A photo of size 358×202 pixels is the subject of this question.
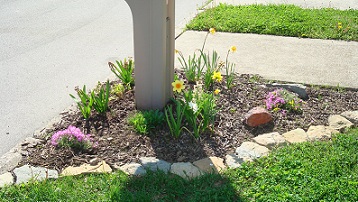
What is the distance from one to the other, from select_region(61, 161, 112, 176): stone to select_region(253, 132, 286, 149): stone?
1297mm

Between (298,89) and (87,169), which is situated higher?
(298,89)

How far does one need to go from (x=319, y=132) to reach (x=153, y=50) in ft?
5.40

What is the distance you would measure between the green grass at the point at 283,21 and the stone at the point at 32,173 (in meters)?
3.88

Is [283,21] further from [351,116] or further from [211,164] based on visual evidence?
[211,164]

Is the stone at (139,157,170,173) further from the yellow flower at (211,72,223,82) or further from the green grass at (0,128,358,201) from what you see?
the yellow flower at (211,72,223,82)

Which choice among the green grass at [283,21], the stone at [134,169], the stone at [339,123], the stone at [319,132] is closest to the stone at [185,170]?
the stone at [134,169]

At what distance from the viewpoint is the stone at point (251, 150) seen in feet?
12.1

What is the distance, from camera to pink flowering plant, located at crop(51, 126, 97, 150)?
12.3 feet

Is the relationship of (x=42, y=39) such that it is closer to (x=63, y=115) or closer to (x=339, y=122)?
(x=63, y=115)

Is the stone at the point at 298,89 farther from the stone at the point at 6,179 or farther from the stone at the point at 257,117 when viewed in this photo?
the stone at the point at 6,179

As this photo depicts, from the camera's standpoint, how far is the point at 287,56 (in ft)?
19.1

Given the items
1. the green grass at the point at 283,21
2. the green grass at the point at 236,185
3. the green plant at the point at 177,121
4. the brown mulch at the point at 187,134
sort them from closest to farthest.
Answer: the green grass at the point at 236,185 < the brown mulch at the point at 187,134 < the green plant at the point at 177,121 < the green grass at the point at 283,21

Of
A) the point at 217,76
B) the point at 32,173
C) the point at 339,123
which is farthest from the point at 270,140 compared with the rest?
the point at 32,173

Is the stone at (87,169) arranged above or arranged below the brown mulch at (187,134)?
below
